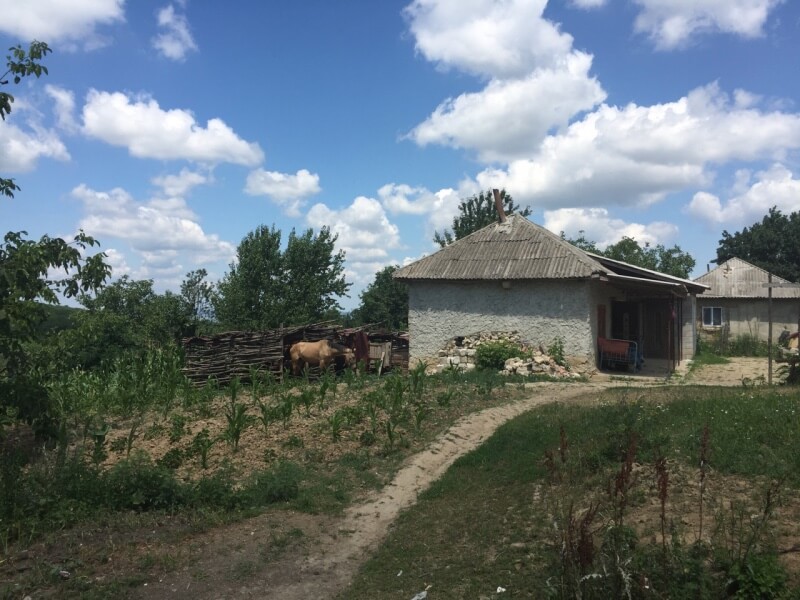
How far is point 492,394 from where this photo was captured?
12.8m

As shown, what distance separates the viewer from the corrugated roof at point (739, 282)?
1206 inches

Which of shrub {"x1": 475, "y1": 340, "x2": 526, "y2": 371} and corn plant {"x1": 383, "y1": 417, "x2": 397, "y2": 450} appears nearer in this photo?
corn plant {"x1": 383, "y1": 417, "x2": 397, "y2": 450}

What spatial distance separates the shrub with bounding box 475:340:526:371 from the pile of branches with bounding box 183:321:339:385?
5.26 metres

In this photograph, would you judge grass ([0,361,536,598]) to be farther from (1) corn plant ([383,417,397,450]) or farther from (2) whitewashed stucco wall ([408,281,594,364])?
(2) whitewashed stucco wall ([408,281,594,364])

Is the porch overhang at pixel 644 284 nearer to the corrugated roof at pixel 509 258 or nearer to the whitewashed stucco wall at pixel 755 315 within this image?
the corrugated roof at pixel 509 258

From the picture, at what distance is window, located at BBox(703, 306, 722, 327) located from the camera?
32.5 m

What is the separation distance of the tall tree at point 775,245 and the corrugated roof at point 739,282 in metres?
15.2

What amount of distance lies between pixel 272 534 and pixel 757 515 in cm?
444

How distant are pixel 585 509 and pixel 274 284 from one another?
Answer: 2474 cm

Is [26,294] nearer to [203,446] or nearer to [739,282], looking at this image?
[203,446]

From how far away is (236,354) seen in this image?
17.4 m

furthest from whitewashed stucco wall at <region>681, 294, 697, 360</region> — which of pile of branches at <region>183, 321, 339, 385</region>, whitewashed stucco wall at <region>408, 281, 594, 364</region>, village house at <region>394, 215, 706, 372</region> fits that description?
pile of branches at <region>183, 321, 339, 385</region>

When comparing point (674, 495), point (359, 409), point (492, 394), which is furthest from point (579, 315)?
point (674, 495)

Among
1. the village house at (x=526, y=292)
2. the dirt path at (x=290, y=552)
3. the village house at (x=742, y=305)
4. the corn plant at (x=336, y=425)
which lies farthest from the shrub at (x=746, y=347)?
the dirt path at (x=290, y=552)
